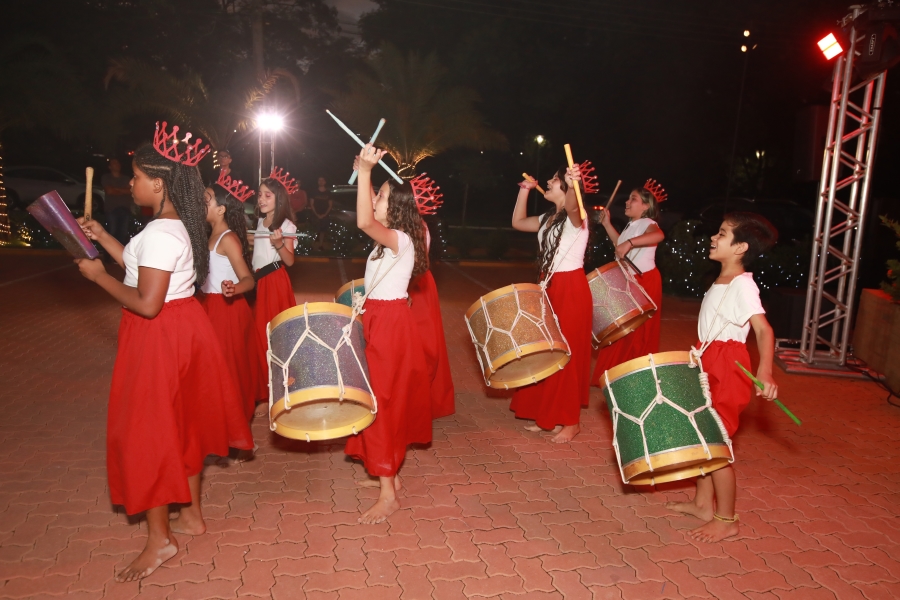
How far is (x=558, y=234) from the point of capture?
4.95m

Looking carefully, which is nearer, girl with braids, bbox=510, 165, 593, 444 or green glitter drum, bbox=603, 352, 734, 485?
green glitter drum, bbox=603, 352, 734, 485

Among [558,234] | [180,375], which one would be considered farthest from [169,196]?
[558,234]

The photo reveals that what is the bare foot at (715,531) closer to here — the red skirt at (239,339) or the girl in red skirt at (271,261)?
the red skirt at (239,339)

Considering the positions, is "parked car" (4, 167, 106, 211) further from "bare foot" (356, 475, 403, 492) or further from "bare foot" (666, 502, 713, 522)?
"bare foot" (666, 502, 713, 522)

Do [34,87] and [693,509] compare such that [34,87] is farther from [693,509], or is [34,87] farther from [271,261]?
[693,509]

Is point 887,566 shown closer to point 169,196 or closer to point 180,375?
point 180,375

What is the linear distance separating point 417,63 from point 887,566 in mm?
17361

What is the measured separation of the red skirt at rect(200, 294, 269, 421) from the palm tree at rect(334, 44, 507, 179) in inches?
554

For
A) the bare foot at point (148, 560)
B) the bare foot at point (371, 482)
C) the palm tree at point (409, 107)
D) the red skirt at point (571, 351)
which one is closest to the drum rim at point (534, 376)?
the red skirt at point (571, 351)

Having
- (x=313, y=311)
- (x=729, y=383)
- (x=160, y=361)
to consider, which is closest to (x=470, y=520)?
(x=313, y=311)

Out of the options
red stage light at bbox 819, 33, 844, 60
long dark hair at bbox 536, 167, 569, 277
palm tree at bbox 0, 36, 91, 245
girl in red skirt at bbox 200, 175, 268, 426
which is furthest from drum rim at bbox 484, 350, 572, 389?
palm tree at bbox 0, 36, 91, 245

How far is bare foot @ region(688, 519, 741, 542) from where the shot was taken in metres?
3.72

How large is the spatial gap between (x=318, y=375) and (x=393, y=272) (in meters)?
0.83

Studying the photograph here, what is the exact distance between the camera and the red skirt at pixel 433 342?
4785mm
